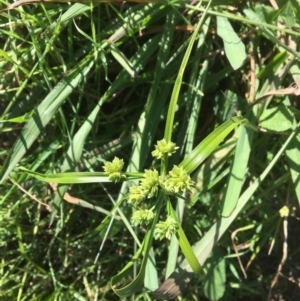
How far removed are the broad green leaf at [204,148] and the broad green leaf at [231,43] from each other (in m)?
0.17

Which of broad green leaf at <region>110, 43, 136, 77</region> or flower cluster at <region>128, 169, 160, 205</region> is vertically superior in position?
broad green leaf at <region>110, 43, 136, 77</region>

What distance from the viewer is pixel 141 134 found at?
1.36m

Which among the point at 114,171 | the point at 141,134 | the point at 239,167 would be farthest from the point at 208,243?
the point at 114,171

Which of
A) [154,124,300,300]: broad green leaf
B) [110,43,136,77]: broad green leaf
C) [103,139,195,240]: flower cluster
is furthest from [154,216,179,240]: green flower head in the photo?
[110,43,136,77]: broad green leaf

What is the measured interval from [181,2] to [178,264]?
0.68 metres

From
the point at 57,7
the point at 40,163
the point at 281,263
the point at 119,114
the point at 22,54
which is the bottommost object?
the point at 281,263

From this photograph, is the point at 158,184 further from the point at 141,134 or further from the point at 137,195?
the point at 141,134

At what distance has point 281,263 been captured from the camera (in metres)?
1.52

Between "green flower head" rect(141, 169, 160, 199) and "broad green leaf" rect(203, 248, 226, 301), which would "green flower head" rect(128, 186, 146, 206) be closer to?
"green flower head" rect(141, 169, 160, 199)

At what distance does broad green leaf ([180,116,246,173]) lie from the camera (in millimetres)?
1092

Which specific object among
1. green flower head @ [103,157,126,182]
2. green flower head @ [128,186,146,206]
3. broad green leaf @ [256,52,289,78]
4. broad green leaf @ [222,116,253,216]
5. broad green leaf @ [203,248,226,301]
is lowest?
broad green leaf @ [203,248,226,301]

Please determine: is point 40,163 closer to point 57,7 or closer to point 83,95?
point 83,95

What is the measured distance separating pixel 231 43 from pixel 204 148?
0.32 m

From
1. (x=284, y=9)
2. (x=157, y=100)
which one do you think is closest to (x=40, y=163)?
(x=157, y=100)
